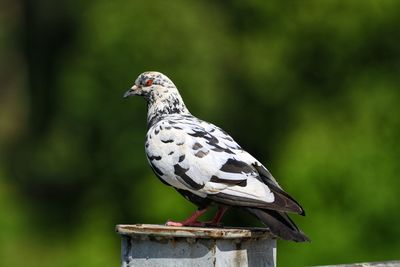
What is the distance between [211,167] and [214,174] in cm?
6

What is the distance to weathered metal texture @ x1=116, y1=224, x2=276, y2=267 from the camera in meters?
6.40

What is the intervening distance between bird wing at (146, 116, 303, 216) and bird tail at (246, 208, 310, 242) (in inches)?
2.3

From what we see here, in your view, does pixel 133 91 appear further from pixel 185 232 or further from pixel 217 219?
pixel 185 232

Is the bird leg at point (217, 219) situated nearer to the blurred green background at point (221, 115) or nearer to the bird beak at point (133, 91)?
the bird beak at point (133, 91)

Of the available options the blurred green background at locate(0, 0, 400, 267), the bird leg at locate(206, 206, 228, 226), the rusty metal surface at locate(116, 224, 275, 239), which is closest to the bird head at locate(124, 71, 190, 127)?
the bird leg at locate(206, 206, 228, 226)

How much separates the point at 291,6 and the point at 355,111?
2197 millimetres

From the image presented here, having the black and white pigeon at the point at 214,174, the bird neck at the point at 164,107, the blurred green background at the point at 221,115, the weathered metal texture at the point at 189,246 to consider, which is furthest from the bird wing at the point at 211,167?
the blurred green background at the point at 221,115

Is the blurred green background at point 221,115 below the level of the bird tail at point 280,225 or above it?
above

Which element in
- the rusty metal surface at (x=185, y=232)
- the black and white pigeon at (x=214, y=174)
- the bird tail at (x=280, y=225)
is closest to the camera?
the rusty metal surface at (x=185, y=232)

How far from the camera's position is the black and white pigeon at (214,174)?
7.43 meters

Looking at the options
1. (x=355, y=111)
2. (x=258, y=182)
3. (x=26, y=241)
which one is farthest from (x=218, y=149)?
(x=26, y=241)

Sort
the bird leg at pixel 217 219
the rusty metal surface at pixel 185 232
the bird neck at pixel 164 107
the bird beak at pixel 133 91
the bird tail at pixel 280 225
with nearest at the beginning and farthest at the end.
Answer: the rusty metal surface at pixel 185 232, the bird tail at pixel 280 225, the bird leg at pixel 217 219, the bird neck at pixel 164 107, the bird beak at pixel 133 91

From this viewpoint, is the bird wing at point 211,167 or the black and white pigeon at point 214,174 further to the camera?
the bird wing at point 211,167

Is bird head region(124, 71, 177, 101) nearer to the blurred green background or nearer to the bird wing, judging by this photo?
the bird wing
